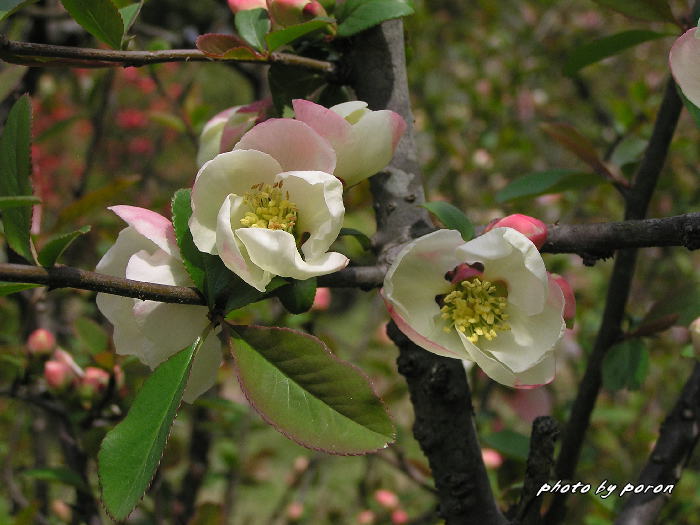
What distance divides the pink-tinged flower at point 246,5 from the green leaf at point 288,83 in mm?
83

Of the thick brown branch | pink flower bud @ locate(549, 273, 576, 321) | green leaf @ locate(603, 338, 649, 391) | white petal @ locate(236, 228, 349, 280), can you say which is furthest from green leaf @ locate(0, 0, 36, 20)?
green leaf @ locate(603, 338, 649, 391)

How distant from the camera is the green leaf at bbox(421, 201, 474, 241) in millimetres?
524

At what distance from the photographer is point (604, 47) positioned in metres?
0.76

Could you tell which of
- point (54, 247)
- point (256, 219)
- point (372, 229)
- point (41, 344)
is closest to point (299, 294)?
point (256, 219)

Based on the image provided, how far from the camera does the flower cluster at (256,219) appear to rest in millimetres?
445

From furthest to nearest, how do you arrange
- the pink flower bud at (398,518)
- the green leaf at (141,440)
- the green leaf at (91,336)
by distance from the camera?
the pink flower bud at (398,518) < the green leaf at (91,336) < the green leaf at (141,440)

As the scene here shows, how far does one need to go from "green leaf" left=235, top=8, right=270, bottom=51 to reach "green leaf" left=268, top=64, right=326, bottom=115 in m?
0.02

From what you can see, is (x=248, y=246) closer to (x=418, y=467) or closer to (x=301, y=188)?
(x=301, y=188)

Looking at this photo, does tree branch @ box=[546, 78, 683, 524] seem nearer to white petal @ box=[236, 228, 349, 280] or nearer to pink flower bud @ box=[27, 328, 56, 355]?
white petal @ box=[236, 228, 349, 280]

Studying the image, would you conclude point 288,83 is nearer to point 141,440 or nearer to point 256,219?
point 256,219

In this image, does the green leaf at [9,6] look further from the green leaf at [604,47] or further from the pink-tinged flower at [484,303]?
the green leaf at [604,47]

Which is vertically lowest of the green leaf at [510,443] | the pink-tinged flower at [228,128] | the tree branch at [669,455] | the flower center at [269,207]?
the green leaf at [510,443]

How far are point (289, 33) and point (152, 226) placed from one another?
0.62 ft

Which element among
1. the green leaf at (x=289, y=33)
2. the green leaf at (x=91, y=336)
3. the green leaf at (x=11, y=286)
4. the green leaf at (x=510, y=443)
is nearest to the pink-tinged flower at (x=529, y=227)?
the green leaf at (x=289, y=33)
